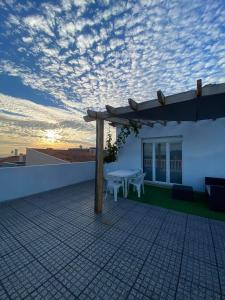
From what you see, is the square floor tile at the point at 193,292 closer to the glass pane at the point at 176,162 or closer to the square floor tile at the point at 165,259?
the square floor tile at the point at 165,259

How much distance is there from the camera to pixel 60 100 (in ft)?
27.2

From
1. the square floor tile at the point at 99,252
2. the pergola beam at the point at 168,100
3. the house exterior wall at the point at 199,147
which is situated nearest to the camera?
the square floor tile at the point at 99,252

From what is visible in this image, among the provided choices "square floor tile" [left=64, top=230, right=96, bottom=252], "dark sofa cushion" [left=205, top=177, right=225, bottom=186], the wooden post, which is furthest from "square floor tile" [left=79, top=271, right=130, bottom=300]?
"dark sofa cushion" [left=205, top=177, right=225, bottom=186]

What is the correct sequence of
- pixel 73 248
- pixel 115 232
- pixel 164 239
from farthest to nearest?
pixel 115 232 < pixel 164 239 < pixel 73 248

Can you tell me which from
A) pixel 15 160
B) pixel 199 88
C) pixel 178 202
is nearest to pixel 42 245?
pixel 199 88

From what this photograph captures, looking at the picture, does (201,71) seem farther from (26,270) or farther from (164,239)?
(26,270)

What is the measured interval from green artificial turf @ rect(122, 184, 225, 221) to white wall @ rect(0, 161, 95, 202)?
3.29 metres

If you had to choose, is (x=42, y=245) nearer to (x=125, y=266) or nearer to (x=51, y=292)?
(x=51, y=292)

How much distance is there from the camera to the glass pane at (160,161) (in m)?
7.75

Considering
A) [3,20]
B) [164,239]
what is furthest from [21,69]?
[164,239]

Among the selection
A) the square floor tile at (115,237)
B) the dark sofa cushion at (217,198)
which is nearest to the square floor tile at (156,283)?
the square floor tile at (115,237)

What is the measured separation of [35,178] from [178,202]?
5777 millimetres

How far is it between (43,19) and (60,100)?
Answer: 4.38 meters

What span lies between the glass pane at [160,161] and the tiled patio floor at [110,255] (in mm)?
3386
